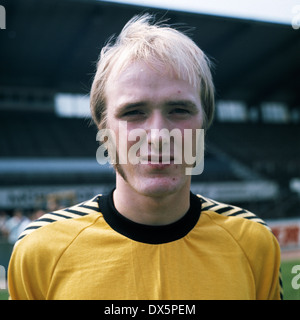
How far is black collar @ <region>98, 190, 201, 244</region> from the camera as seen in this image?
5.08 ft

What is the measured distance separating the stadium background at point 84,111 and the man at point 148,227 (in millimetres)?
10726

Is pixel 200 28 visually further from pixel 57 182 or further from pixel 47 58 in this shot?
pixel 57 182

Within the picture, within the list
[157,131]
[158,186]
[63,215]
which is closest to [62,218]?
[63,215]

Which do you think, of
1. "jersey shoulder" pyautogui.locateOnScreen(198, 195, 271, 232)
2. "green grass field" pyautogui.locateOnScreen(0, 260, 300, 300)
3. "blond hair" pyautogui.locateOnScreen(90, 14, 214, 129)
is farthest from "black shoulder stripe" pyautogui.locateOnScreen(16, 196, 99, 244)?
"green grass field" pyautogui.locateOnScreen(0, 260, 300, 300)

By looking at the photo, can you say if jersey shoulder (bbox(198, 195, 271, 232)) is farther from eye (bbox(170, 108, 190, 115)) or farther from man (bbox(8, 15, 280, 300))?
eye (bbox(170, 108, 190, 115))

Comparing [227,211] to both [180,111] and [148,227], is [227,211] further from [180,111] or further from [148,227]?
[180,111]

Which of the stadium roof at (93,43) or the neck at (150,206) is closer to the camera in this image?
the neck at (150,206)

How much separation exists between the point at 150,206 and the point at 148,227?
87 millimetres

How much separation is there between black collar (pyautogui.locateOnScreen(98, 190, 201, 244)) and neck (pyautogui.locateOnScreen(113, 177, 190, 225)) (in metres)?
0.02

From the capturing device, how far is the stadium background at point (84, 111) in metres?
16.1

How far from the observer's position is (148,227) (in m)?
1.56

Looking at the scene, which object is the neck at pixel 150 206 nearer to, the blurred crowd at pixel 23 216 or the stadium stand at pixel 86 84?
the blurred crowd at pixel 23 216

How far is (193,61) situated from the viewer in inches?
60.4

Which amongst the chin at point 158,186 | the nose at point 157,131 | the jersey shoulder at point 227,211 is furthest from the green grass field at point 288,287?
the nose at point 157,131
